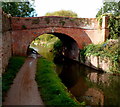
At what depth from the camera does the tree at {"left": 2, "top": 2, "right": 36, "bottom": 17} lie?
2292cm

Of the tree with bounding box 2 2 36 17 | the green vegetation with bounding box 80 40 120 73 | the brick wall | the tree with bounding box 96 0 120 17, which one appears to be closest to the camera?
the brick wall

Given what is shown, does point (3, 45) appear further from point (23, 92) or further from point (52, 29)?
point (52, 29)

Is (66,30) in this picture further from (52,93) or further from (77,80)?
(52,93)

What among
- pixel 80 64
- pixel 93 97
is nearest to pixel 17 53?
pixel 80 64

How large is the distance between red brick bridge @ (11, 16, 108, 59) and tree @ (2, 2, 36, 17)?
689cm

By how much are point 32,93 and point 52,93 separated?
95cm

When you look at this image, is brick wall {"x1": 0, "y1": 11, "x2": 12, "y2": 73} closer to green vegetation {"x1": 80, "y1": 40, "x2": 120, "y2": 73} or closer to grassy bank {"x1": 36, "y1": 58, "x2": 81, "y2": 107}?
grassy bank {"x1": 36, "y1": 58, "x2": 81, "y2": 107}

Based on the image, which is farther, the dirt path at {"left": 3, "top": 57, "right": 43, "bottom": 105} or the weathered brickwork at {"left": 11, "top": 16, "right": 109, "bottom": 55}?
the weathered brickwork at {"left": 11, "top": 16, "right": 109, "bottom": 55}

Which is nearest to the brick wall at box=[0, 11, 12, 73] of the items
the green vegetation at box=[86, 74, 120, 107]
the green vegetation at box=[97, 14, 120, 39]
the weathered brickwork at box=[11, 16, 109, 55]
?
the weathered brickwork at box=[11, 16, 109, 55]

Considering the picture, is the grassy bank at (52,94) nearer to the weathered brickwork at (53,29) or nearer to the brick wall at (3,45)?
the brick wall at (3,45)

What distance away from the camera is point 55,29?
1845 cm

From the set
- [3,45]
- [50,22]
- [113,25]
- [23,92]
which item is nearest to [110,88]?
[23,92]

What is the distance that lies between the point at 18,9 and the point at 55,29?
9.79 m

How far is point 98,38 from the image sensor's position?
63.2ft
